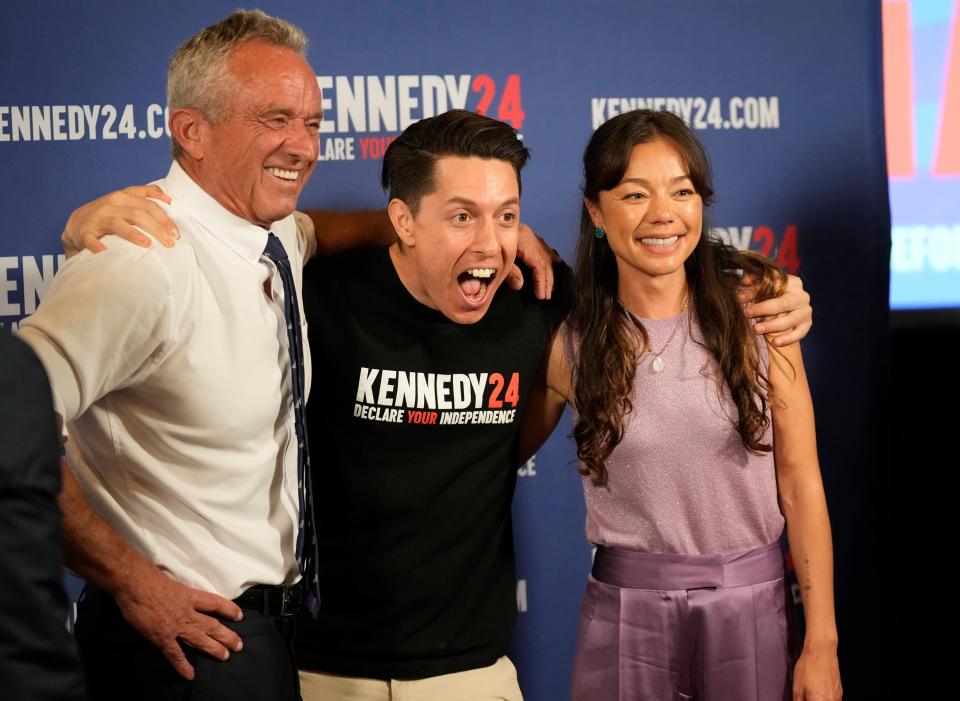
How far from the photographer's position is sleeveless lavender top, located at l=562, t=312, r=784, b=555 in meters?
2.31

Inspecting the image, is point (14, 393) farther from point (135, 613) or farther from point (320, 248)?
point (320, 248)

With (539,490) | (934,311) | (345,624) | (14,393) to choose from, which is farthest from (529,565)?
(14,393)

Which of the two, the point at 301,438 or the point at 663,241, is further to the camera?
the point at 663,241

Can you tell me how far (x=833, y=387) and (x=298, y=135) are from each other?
6.46 ft

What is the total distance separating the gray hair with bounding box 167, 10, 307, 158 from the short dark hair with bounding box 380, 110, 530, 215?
1.29ft

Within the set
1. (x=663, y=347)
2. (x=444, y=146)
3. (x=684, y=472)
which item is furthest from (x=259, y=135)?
(x=684, y=472)

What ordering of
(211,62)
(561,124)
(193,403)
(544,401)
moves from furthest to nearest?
1. (561,124)
2. (544,401)
3. (211,62)
4. (193,403)

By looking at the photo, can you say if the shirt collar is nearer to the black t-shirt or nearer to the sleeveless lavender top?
the black t-shirt

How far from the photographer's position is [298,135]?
6.83ft

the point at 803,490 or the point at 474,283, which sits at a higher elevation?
the point at 474,283

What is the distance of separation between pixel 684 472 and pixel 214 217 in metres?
1.08

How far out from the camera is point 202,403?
1.91 m

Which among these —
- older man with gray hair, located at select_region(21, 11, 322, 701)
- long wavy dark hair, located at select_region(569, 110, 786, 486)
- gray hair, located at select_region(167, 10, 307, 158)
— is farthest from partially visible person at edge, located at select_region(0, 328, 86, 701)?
long wavy dark hair, located at select_region(569, 110, 786, 486)

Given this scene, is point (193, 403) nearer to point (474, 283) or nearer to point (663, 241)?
point (474, 283)
